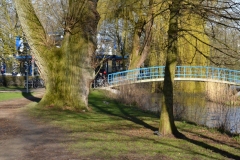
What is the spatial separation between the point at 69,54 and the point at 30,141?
21.6ft

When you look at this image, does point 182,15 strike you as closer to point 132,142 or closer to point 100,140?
point 132,142

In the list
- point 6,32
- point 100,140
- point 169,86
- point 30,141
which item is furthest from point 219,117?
point 6,32

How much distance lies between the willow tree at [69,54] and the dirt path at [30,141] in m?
2.66

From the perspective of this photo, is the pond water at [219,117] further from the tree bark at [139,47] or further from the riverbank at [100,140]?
the tree bark at [139,47]

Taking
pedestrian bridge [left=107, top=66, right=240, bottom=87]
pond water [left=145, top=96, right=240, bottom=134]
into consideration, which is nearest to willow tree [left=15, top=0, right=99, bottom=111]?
pond water [left=145, top=96, right=240, bottom=134]

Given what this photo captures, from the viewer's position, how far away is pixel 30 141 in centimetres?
784

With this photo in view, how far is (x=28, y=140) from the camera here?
7.95 metres

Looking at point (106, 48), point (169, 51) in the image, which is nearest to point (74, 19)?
point (169, 51)

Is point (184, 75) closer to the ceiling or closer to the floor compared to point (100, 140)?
closer to the ceiling

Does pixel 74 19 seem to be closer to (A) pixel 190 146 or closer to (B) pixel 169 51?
(B) pixel 169 51

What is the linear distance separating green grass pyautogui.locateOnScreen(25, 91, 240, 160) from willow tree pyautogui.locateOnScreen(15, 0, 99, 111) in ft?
6.15

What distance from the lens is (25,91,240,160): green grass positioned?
22.5 ft

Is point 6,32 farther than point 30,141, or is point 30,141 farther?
point 6,32

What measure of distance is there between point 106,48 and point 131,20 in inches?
484
